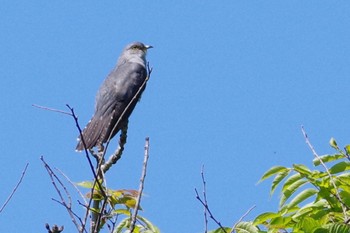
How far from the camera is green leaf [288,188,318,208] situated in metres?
3.63

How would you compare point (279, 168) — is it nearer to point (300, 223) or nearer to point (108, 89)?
point (300, 223)

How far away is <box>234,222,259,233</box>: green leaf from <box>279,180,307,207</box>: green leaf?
41cm

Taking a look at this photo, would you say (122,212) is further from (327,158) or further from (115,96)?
(115,96)

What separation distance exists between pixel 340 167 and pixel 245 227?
0.58 metres

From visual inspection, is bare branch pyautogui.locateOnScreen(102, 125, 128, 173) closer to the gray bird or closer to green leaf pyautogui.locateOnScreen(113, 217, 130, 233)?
the gray bird

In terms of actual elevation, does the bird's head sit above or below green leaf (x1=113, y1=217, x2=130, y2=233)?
above

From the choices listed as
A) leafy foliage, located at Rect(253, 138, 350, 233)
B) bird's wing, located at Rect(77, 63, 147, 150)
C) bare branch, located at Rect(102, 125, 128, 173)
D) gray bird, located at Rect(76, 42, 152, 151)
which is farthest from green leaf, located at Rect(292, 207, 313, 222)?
bird's wing, located at Rect(77, 63, 147, 150)

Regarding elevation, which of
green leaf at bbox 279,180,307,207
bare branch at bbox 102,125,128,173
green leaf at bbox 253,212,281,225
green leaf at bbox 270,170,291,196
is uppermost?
bare branch at bbox 102,125,128,173

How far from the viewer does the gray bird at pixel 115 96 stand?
784cm

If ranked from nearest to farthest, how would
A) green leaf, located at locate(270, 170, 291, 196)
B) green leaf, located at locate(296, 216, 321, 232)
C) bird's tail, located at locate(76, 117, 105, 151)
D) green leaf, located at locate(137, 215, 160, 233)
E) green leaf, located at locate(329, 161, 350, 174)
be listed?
green leaf, located at locate(296, 216, 321, 232) → green leaf, located at locate(137, 215, 160, 233) → green leaf, located at locate(329, 161, 350, 174) → green leaf, located at locate(270, 170, 291, 196) → bird's tail, located at locate(76, 117, 105, 151)

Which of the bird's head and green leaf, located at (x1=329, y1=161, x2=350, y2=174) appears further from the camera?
the bird's head

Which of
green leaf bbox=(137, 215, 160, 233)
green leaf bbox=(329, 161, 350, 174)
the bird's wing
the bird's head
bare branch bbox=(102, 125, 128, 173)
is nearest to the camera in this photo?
green leaf bbox=(137, 215, 160, 233)

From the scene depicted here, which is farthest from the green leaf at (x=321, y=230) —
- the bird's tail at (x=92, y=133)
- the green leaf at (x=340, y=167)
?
the bird's tail at (x=92, y=133)

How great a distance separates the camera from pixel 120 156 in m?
5.75
